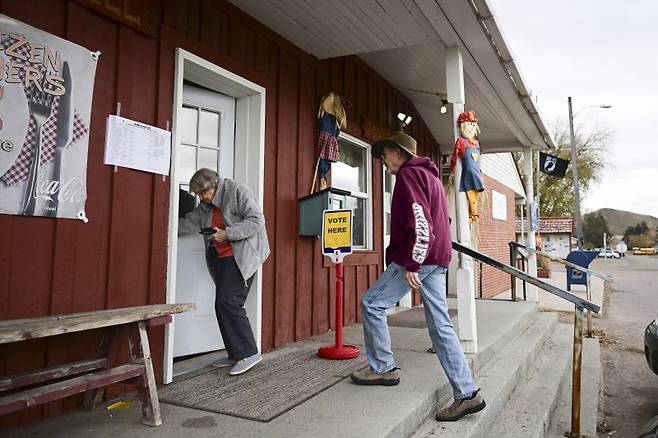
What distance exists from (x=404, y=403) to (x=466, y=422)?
1.31ft

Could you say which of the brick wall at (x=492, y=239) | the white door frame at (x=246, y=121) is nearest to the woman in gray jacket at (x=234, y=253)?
the white door frame at (x=246, y=121)

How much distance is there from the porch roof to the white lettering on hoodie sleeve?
1.92 metres

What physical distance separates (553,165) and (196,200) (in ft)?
27.2

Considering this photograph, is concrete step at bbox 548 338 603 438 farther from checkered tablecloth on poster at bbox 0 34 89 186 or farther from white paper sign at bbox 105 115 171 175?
checkered tablecloth on poster at bbox 0 34 89 186

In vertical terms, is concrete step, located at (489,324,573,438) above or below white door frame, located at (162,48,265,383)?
below

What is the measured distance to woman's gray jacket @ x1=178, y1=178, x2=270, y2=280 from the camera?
10.7 ft

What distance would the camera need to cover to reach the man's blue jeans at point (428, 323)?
9.02 feet

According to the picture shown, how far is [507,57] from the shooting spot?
4629 millimetres

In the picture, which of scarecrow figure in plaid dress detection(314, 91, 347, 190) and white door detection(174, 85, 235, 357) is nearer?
white door detection(174, 85, 235, 357)

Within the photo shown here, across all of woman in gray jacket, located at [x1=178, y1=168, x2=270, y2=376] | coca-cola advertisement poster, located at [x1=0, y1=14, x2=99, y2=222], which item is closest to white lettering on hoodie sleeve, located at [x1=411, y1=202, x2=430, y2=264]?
woman in gray jacket, located at [x1=178, y1=168, x2=270, y2=376]

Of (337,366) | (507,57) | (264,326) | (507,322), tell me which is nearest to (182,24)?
(264,326)

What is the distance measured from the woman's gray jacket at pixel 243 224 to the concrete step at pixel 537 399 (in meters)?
1.93

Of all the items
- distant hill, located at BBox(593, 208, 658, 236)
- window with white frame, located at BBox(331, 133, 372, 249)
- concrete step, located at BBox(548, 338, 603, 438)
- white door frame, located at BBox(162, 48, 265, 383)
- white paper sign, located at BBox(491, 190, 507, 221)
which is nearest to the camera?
concrete step, located at BBox(548, 338, 603, 438)

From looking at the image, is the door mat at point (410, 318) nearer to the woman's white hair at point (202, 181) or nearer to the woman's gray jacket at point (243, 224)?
the woman's gray jacket at point (243, 224)
